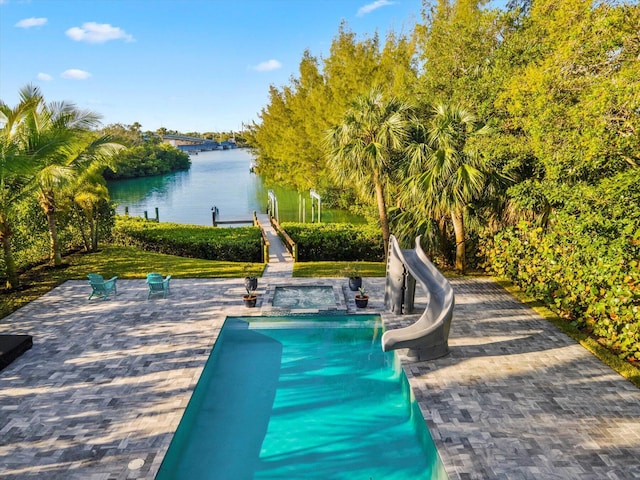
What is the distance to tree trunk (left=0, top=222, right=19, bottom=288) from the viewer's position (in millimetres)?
14758

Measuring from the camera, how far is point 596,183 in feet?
41.5

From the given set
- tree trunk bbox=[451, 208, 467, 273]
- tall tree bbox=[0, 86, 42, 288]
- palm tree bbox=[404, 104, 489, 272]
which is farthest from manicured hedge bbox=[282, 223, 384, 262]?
tall tree bbox=[0, 86, 42, 288]

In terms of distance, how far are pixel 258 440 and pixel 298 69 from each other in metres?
33.5

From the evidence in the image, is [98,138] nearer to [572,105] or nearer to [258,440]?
[258,440]

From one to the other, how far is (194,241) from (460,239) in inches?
526

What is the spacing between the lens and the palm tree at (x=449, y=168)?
15.0 metres

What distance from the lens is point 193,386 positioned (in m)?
9.23

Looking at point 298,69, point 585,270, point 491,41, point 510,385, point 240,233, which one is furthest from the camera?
point 298,69

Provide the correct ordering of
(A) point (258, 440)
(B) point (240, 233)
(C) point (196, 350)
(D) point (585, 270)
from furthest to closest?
(B) point (240, 233) < (D) point (585, 270) < (C) point (196, 350) < (A) point (258, 440)

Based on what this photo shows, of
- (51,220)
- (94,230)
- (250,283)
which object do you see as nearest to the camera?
(250,283)

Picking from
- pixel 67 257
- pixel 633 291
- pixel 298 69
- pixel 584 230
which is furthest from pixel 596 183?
pixel 298 69

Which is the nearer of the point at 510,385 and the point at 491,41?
the point at 510,385

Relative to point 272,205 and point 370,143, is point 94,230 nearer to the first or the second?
point 370,143

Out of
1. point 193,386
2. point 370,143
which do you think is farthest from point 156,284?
point 370,143
